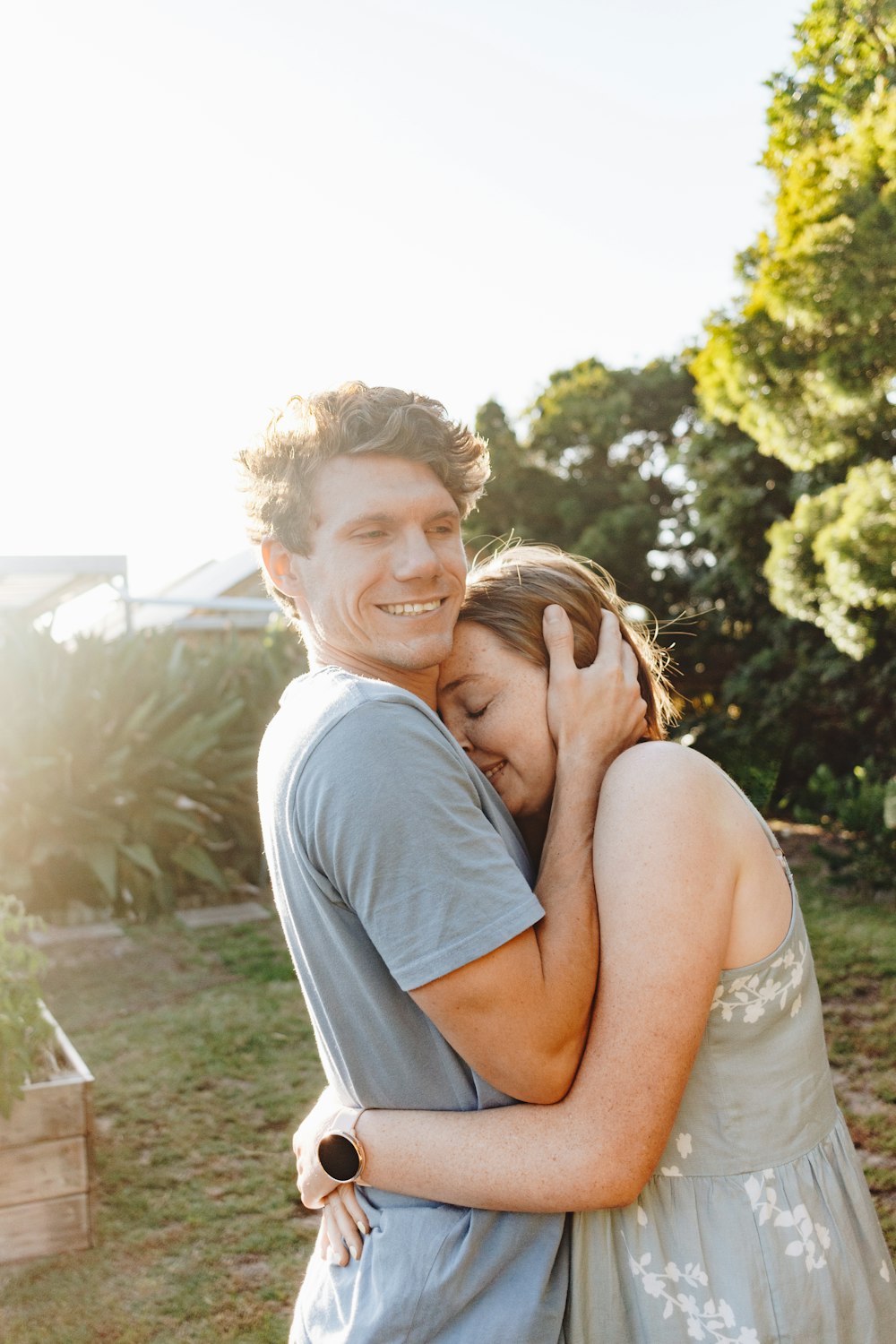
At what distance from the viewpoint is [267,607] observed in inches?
692

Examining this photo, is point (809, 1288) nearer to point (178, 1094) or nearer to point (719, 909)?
point (719, 909)

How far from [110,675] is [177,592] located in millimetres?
18960

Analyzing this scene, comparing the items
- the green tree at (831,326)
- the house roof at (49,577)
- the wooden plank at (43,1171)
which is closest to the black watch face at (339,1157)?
the wooden plank at (43,1171)

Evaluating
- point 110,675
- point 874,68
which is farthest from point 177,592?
point 874,68

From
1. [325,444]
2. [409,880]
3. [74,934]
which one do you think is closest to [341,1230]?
[409,880]

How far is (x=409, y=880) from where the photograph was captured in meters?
1.39

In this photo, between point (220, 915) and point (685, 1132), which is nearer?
point (685, 1132)

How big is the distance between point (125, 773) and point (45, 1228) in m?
5.14

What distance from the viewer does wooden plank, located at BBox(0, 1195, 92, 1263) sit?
376cm

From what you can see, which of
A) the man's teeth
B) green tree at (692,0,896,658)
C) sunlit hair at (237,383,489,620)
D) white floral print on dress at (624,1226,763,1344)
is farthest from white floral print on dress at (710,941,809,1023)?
green tree at (692,0,896,658)

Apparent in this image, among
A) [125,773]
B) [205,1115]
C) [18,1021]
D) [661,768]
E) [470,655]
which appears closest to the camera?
[661,768]

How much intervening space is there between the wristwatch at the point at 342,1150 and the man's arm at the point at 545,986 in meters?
0.26

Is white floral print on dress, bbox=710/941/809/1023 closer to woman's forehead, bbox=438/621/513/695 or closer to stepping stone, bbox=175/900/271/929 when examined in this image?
woman's forehead, bbox=438/621/513/695

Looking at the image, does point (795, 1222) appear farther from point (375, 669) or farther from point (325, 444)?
point (325, 444)
